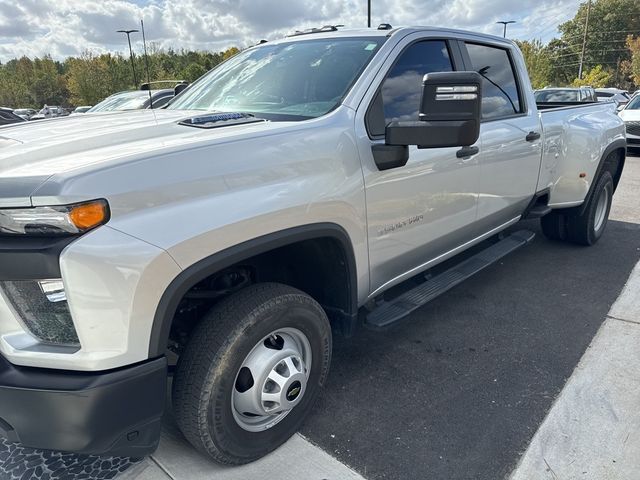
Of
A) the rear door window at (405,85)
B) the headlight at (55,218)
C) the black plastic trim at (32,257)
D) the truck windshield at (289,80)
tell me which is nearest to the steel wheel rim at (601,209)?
the rear door window at (405,85)

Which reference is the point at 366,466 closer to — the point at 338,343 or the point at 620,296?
the point at 338,343

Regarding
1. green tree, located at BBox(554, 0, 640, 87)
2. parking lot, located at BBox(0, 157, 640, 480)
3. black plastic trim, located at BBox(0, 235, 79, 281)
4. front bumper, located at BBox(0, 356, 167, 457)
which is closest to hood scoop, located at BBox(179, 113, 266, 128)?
black plastic trim, located at BBox(0, 235, 79, 281)

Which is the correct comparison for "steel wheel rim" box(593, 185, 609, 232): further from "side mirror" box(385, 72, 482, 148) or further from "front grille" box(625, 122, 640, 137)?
"front grille" box(625, 122, 640, 137)

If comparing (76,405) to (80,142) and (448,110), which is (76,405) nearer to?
(80,142)

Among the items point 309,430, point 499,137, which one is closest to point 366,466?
point 309,430

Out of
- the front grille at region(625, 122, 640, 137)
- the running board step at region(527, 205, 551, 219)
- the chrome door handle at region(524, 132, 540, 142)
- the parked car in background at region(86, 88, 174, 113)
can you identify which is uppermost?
the parked car in background at region(86, 88, 174, 113)

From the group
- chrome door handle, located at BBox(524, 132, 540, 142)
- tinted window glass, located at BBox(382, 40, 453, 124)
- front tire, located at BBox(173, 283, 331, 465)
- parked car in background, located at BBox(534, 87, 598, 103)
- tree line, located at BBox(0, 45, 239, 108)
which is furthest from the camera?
tree line, located at BBox(0, 45, 239, 108)

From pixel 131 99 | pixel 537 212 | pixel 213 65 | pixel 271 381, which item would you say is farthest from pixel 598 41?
pixel 271 381

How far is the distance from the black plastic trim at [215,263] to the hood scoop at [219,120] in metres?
0.59

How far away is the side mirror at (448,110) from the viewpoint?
2.16 m

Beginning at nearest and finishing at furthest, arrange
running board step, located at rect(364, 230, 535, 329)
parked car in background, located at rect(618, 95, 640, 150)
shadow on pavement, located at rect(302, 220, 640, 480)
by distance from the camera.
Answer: shadow on pavement, located at rect(302, 220, 640, 480)
running board step, located at rect(364, 230, 535, 329)
parked car in background, located at rect(618, 95, 640, 150)

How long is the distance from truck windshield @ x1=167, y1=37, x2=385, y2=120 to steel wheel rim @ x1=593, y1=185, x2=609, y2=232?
142 inches

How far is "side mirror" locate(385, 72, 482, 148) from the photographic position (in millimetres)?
2160

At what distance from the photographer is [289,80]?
114 inches
